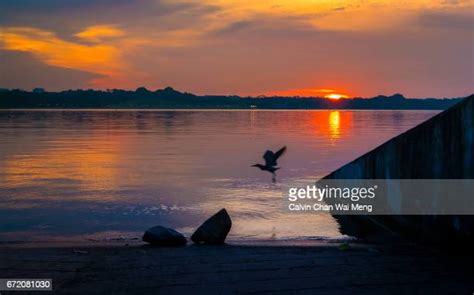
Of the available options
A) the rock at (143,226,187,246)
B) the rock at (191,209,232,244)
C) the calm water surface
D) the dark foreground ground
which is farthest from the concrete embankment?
the rock at (143,226,187,246)

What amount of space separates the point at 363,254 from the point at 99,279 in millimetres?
3534

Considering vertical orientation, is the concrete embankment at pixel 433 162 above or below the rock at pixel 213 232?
above

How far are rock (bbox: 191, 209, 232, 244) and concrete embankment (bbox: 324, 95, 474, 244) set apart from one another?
3.06 metres

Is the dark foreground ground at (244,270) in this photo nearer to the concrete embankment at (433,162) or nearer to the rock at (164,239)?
the concrete embankment at (433,162)

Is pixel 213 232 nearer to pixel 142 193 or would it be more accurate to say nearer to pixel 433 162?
pixel 433 162

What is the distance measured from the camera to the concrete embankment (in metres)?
6.94

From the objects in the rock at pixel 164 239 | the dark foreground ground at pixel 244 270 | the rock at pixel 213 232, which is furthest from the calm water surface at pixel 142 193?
the dark foreground ground at pixel 244 270

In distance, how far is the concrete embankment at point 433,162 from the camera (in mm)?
6938

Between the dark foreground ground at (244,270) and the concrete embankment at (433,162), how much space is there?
0.44 m

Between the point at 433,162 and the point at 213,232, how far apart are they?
3714mm

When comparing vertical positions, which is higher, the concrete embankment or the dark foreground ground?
the concrete embankment

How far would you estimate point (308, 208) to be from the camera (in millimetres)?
15141

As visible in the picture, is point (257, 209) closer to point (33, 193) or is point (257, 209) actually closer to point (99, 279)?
point (33, 193)

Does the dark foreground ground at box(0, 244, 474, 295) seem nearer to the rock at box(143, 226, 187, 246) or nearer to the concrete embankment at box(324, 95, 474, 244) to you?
the concrete embankment at box(324, 95, 474, 244)
